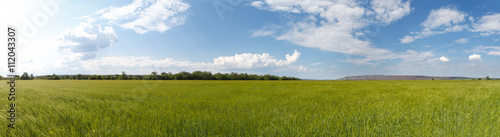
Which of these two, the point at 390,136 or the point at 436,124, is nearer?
the point at 390,136

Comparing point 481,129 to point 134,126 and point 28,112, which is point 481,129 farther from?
point 28,112

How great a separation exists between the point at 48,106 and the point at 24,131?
1648mm

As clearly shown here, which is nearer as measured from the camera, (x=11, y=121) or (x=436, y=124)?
(x=11, y=121)

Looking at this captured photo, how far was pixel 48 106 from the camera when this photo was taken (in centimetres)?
484

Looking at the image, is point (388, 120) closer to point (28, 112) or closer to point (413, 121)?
point (413, 121)

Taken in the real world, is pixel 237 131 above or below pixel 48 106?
below

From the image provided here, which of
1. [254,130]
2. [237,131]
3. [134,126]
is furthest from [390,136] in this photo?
[134,126]

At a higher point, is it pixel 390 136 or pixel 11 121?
pixel 11 121

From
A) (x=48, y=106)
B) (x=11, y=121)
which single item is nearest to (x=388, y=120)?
(x=11, y=121)

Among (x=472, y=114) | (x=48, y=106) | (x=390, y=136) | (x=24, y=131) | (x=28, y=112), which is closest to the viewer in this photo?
(x=24, y=131)

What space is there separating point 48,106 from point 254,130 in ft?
15.7

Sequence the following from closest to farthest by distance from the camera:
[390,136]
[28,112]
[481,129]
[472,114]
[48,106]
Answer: [390,136], [481,129], [28,112], [48,106], [472,114]

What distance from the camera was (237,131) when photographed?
3705mm

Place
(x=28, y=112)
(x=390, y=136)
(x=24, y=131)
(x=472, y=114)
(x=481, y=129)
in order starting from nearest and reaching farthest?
(x=24, y=131), (x=390, y=136), (x=481, y=129), (x=28, y=112), (x=472, y=114)
